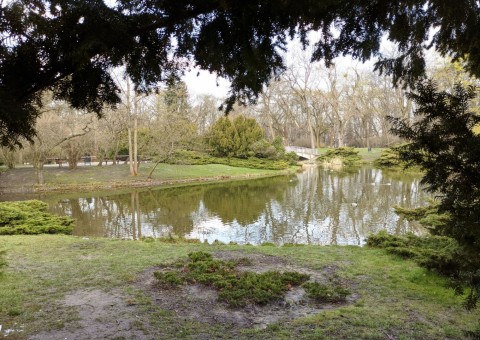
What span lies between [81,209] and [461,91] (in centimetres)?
1688

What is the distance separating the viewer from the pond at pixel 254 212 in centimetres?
1155

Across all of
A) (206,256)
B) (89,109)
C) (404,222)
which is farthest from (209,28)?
(404,222)

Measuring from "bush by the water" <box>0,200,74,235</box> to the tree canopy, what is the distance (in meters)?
8.69

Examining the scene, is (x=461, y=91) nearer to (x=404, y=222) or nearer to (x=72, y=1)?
(x=72, y=1)

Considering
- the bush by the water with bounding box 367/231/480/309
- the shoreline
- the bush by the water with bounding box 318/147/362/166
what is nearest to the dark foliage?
the bush by the water with bounding box 367/231/480/309

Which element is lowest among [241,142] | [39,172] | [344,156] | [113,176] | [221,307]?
[113,176]

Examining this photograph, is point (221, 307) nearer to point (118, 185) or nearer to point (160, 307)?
point (160, 307)

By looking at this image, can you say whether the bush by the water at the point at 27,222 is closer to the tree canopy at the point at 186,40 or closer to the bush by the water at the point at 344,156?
the tree canopy at the point at 186,40

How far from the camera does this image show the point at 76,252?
24.6 ft

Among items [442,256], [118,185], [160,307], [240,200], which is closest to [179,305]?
[160,307]

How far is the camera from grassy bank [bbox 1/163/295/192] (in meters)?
22.6

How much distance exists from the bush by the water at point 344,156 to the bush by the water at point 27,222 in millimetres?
31977

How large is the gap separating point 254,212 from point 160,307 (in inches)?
420

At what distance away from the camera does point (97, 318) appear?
4.17 m
